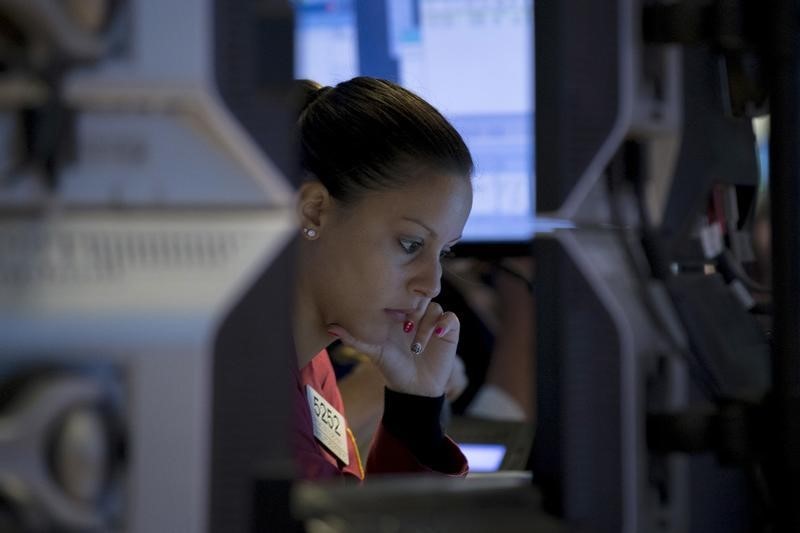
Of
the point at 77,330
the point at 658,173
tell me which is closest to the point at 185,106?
the point at 77,330

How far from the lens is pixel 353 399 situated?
2.03 metres

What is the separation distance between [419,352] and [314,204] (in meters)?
0.33

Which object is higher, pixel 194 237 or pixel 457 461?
Answer: pixel 194 237

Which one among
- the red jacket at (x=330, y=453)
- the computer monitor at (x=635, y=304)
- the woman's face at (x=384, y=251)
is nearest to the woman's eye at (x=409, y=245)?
the woman's face at (x=384, y=251)

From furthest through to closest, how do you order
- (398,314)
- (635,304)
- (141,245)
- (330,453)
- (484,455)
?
(484,455), (398,314), (330,453), (635,304), (141,245)

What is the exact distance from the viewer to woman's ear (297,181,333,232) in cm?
164

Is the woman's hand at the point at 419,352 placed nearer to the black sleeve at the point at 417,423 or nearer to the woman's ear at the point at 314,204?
the black sleeve at the point at 417,423

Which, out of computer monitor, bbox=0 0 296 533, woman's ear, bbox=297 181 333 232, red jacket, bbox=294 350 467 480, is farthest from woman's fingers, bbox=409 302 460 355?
computer monitor, bbox=0 0 296 533

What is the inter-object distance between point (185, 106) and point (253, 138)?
5 cm

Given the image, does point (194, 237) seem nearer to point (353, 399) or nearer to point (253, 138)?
point (253, 138)

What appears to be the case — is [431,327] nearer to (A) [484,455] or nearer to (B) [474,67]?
(A) [484,455]

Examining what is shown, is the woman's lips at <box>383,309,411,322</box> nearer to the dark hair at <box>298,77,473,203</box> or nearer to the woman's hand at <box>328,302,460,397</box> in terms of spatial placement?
the woman's hand at <box>328,302,460,397</box>

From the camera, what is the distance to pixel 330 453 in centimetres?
161

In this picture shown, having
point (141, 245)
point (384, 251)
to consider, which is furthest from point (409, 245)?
point (141, 245)
